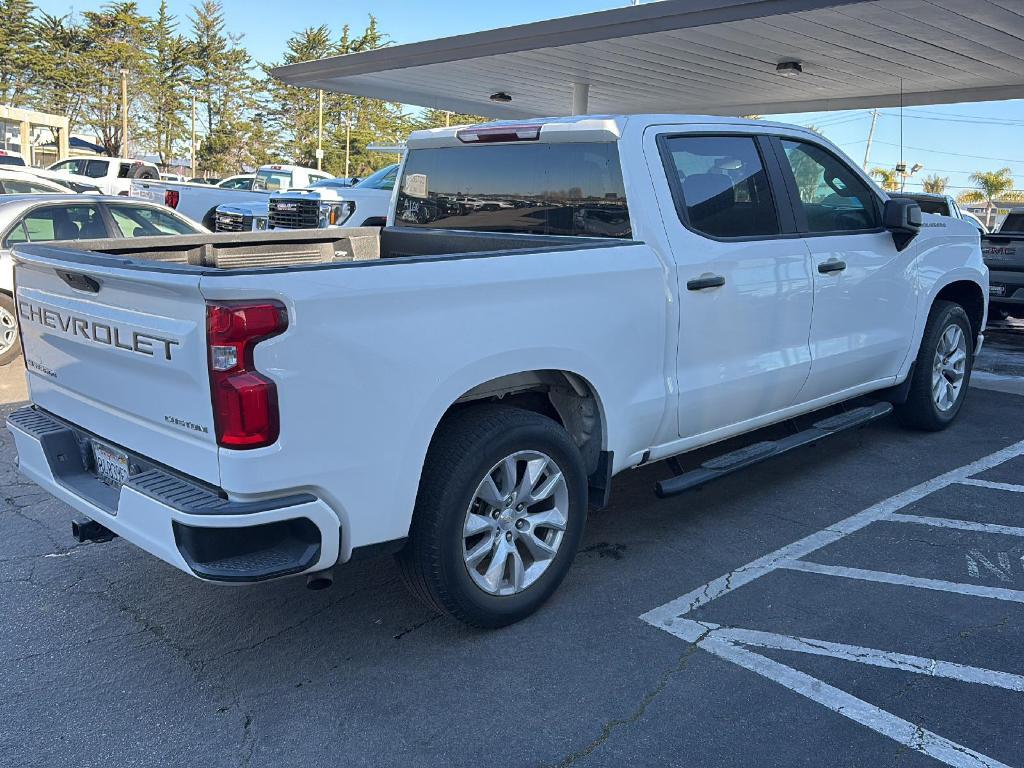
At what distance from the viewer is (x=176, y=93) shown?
205 feet

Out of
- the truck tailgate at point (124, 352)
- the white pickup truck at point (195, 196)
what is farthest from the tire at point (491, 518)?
the white pickup truck at point (195, 196)

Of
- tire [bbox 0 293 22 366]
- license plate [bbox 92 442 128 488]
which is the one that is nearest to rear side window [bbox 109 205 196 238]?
tire [bbox 0 293 22 366]

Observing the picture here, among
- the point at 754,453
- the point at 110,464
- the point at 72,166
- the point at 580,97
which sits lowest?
the point at 754,453

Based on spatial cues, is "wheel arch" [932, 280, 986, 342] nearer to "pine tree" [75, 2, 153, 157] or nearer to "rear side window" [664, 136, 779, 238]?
"rear side window" [664, 136, 779, 238]

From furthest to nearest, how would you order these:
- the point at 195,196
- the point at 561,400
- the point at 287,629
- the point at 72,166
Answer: the point at 72,166 < the point at 195,196 < the point at 561,400 < the point at 287,629

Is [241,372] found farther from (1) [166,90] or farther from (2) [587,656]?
(1) [166,90]

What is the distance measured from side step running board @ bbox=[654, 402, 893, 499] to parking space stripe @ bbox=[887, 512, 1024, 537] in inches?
22.8

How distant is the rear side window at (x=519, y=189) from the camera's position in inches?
167

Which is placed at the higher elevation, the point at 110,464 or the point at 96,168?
the point at 96,168

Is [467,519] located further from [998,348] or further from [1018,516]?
[998,348]

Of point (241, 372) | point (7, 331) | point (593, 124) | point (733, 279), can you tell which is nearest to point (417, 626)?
point (241, 372)

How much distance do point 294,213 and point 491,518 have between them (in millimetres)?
10428

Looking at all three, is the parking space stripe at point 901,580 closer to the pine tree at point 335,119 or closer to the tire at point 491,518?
the tire at point 491,518

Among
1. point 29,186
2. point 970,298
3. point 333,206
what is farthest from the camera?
point 29,186
